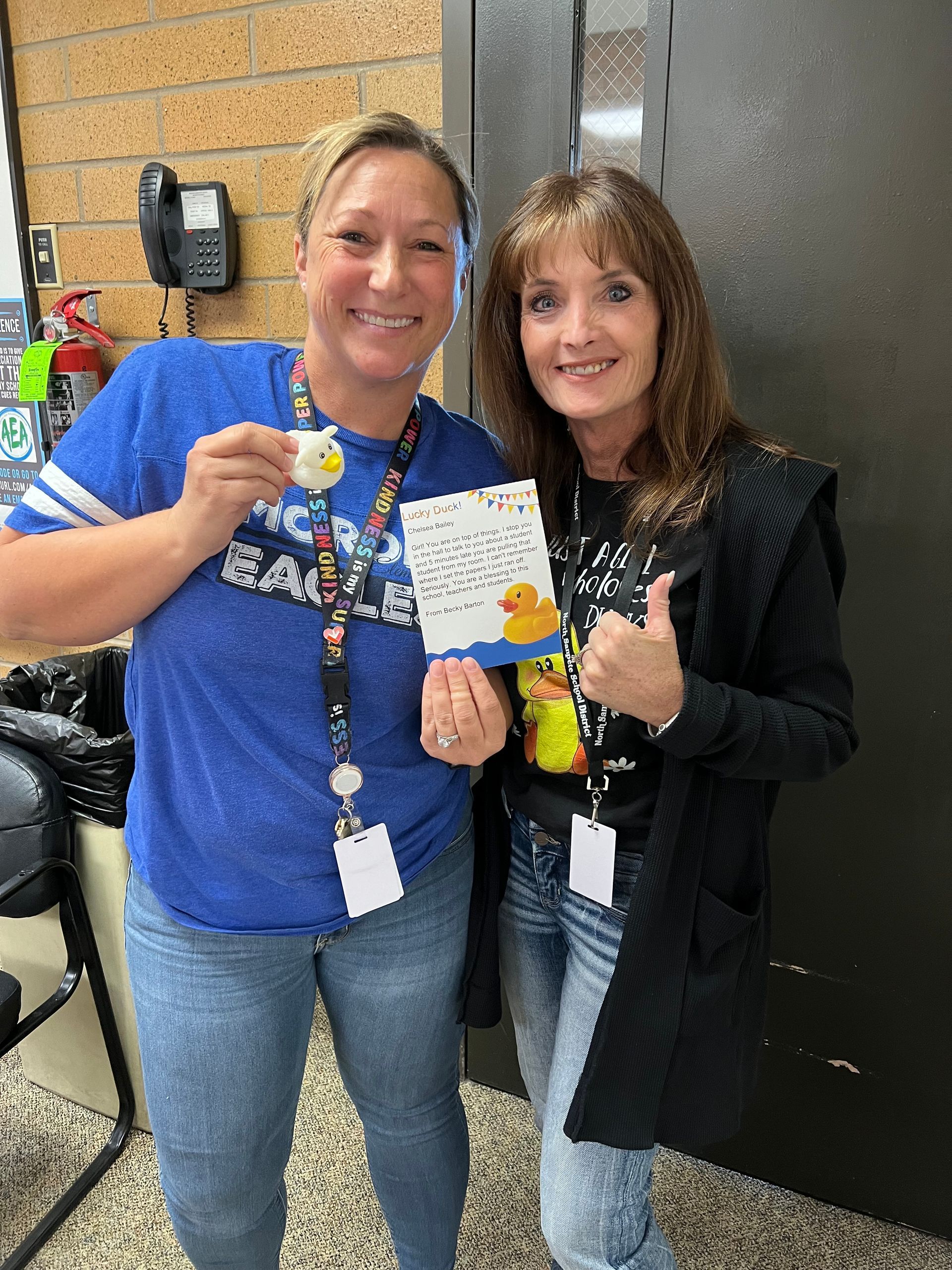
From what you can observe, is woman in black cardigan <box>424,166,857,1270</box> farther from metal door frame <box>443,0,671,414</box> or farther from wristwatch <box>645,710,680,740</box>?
metal door frame <box>443,0,671,414</box>

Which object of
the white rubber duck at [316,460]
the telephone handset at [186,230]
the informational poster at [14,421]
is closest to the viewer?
the white rubber duck at [316,460]

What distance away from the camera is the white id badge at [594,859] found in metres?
1.24

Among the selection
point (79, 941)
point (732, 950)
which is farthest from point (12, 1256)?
point (732, 950)

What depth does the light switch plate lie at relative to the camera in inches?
95.8

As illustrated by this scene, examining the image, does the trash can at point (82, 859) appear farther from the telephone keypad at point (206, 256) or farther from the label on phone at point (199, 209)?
the label on phone at point (199, 209)

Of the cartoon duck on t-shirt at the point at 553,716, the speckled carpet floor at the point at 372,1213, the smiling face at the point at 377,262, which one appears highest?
the smiling face at the point at 377,262

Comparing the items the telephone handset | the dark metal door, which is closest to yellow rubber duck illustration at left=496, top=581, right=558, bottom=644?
the dark metal door

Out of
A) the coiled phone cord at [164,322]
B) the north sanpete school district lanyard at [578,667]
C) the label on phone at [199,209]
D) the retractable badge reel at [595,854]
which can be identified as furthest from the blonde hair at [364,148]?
the coiled phone cord at [164,322]

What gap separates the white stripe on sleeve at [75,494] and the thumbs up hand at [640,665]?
0.64m

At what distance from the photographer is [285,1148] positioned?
138cm

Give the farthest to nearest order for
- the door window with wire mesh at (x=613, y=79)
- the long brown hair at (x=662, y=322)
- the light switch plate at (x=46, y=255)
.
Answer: the light switch plate at (x=46, y=255), the door window with wire mesh at (x=613, y=79), the long brown hair at (x=662, y=322)

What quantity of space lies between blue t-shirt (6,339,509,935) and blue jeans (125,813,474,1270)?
0.08 meters

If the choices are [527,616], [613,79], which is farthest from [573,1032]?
[613,79]

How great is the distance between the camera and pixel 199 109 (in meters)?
2.12
